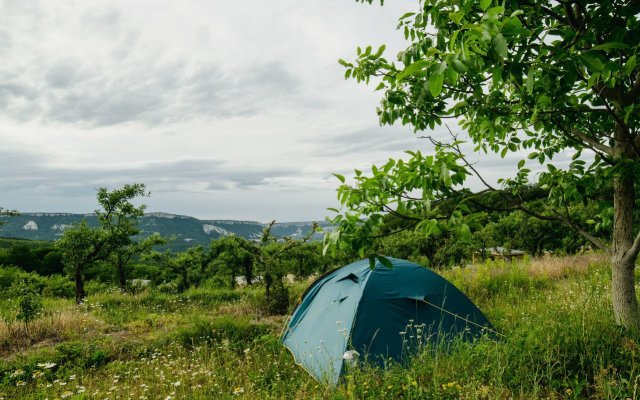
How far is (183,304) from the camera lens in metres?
14.6

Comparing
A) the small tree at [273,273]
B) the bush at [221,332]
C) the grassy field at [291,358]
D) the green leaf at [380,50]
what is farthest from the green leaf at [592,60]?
the small tree at [273,273]

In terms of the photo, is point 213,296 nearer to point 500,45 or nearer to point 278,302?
point 278,302

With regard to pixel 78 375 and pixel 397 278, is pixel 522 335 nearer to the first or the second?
pixel 397 278

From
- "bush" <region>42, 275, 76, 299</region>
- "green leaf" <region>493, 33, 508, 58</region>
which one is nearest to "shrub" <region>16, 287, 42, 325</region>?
"green leaf" <region>493, 33, 508, 58</region>

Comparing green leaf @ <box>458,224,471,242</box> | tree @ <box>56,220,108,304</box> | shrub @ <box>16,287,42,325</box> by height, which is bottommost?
shrub @ <box>16,287,42,325</box>

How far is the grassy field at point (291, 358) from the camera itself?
4234 mm

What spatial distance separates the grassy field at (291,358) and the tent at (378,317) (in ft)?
1.40

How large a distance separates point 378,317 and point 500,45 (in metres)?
5.39

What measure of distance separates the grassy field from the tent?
43 centimetres

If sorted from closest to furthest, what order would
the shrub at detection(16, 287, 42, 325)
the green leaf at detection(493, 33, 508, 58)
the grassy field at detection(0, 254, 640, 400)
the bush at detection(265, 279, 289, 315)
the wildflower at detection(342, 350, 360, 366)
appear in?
the green leaf at detection(493, 33, 508, 58) < the grassy field at detection(0, 254, 640, 400) < the wildflower at detection(342, 350, 360, 366) < the shrub at detection(16, 287, 42, 325) < the bush at detection(265, 279, 289, 315)

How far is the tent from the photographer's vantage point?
632 centimetres

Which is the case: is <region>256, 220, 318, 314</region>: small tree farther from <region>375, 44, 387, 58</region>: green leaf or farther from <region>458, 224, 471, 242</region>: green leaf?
<region>458, 224, 471, 242</region>: green leaf

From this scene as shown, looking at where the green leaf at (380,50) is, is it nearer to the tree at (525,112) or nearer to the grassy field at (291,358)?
the tree at (525,112)

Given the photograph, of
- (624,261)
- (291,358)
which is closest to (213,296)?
(291,358)
